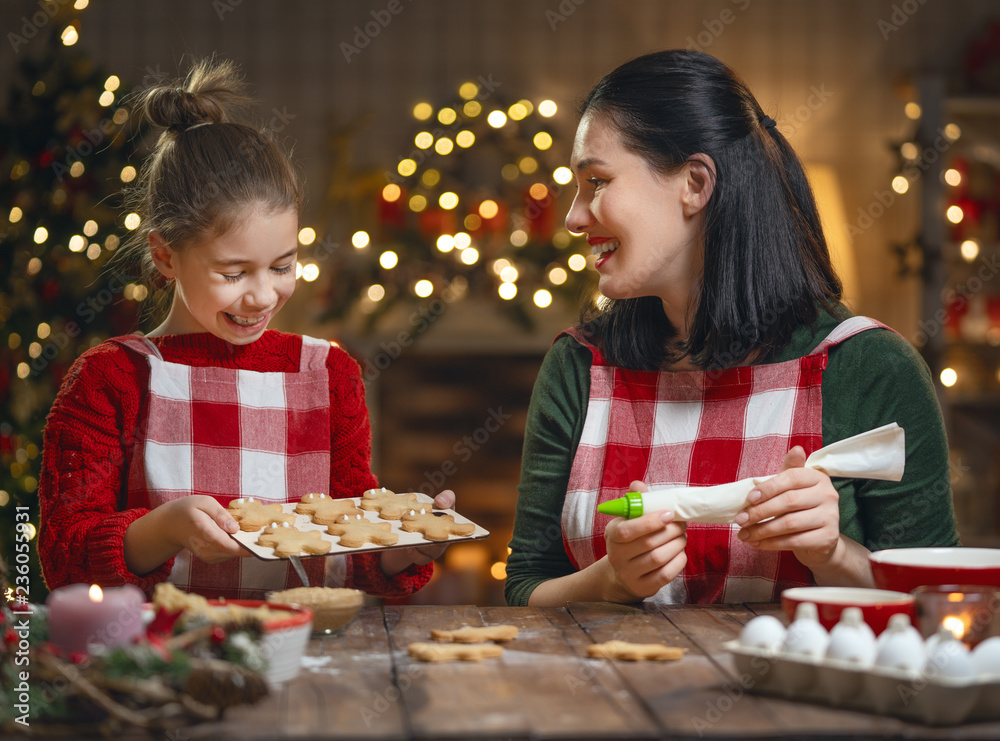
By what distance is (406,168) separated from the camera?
396 centimetres

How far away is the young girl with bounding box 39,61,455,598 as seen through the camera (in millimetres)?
1354

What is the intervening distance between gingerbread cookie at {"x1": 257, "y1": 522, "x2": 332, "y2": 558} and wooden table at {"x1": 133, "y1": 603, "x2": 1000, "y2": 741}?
0.11 meters

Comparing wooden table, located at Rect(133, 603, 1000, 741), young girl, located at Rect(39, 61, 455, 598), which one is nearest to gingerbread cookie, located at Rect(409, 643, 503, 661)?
wooden table, located at Rect(133, 603, 1000, 741)

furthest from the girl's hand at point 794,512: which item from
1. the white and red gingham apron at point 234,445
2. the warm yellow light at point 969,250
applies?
the warm yellow light at point 969,250

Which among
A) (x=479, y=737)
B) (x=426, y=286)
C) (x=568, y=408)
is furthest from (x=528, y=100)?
(x=479, y=737)

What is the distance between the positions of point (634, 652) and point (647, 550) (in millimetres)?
229

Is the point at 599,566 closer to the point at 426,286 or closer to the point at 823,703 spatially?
the point at 823,703

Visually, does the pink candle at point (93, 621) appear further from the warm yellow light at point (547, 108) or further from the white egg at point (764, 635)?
the warm yellow light at point (547, 108)

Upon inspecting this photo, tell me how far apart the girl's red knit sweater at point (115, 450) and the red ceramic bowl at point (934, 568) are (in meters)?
0.69

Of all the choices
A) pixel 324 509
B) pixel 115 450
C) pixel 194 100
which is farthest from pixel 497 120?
pixel 324 509

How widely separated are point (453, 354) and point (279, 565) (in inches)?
103

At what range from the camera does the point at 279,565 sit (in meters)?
1.51

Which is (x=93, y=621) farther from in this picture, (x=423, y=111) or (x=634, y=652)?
(x=423, y=111)

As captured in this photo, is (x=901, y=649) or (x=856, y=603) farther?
(x=856, y=603)
